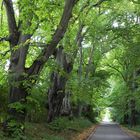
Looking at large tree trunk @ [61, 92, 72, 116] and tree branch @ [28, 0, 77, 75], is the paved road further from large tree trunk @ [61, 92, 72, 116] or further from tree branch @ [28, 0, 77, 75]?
tree branch @ [28, 0, 77, 75]

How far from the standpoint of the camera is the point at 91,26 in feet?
87.2

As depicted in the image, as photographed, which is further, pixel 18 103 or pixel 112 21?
pixel 112 21

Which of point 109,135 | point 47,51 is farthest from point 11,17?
point 109,135

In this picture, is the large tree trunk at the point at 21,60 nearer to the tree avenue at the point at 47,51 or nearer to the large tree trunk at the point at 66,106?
the tree avenue at the point at 47,51

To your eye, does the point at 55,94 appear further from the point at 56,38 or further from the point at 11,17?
the point at 56,38

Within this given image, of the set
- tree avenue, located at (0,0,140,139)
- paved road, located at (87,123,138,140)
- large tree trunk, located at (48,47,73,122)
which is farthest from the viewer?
paved road, located at (87,123,138,140)

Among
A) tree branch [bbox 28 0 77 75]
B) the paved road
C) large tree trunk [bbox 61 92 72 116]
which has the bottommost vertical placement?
the paved road

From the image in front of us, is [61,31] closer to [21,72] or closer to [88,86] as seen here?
[21,72]

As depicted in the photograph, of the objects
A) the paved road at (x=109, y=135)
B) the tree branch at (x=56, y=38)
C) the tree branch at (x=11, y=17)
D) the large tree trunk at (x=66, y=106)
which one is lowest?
the paved road at (x=109, y=135)

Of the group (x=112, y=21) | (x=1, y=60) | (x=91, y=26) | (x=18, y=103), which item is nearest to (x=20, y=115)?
(x=18, y=103)

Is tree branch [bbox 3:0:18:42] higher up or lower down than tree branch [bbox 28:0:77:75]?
Answer: higher up

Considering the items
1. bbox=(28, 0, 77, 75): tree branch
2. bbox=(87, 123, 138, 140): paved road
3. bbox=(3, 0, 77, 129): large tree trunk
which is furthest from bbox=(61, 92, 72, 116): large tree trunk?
bbox=(28, 0, 77, 75): tree branch

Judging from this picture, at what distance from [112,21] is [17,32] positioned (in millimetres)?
17111

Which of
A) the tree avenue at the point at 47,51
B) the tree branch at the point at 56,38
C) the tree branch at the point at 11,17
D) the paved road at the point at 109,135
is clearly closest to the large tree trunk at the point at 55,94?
the tree avenue at the point at 47,51
